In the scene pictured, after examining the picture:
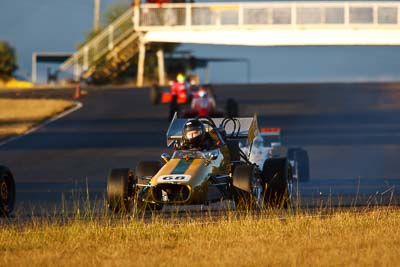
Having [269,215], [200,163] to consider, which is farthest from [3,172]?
[269,215]

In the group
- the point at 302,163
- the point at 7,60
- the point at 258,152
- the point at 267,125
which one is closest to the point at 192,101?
the point at 267,125

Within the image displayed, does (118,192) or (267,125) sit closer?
(118,192)

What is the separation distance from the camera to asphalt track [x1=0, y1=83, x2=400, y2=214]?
25641 mm

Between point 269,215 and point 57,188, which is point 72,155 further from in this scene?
point 269,215

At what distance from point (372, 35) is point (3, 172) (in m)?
49.4

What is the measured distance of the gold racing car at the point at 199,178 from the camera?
18.9 m

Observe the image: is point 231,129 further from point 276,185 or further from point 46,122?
point 46,122

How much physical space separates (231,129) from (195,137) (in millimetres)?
1891

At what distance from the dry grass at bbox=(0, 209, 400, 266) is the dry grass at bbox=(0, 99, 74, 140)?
2348cm

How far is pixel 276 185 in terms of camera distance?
20078 mm

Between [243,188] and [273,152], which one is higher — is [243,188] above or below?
below

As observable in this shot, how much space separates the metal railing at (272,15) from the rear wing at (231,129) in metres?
45.4

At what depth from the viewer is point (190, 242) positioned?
15062mm

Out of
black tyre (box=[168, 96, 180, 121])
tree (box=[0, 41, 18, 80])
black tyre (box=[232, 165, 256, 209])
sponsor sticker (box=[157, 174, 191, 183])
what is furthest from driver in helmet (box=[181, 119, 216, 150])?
tree (box=[0, 41, 18, 80])
